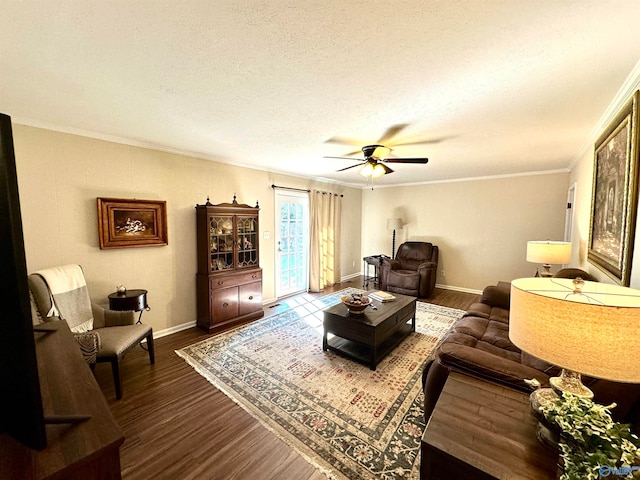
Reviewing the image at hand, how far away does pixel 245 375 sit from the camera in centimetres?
253

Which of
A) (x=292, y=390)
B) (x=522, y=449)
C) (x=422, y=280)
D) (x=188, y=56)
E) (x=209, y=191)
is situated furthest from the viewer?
(x=422, y=280)

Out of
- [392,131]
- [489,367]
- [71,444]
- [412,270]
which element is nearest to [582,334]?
[489,367]

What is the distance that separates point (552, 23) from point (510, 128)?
1.55 metres

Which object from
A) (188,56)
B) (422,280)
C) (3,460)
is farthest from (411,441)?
(422,280)

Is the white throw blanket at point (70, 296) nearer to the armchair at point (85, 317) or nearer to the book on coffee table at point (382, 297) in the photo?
the armchair at point (85, 317)

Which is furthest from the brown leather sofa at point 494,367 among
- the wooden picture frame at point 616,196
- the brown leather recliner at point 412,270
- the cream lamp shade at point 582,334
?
the brown leather recliner at point 412,270

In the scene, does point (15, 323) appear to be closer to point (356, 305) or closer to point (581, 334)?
point (581, 334)

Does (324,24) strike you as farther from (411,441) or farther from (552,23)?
(411,441)

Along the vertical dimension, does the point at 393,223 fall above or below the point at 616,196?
below

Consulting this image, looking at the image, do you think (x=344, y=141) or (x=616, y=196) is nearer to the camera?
(x=616, y=196)

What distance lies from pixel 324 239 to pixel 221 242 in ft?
8.14

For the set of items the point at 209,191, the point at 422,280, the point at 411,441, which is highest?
the point at 209,191

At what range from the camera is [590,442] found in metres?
0.79

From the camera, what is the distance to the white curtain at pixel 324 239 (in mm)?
5344
